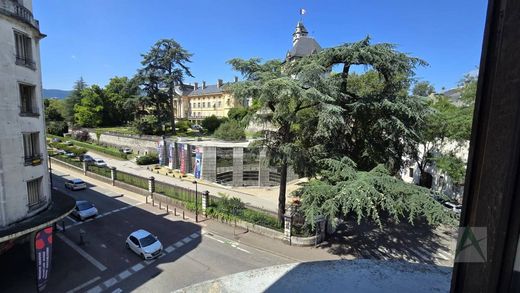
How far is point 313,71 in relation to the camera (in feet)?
45.0

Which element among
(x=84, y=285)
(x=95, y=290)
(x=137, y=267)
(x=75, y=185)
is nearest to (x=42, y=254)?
(x=84, y=285)

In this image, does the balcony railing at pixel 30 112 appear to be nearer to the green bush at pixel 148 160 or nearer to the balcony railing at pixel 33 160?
the balcony railing at pixel 33 160

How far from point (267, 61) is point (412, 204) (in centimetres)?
1034

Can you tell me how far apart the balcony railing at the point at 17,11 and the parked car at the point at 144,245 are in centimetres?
1117

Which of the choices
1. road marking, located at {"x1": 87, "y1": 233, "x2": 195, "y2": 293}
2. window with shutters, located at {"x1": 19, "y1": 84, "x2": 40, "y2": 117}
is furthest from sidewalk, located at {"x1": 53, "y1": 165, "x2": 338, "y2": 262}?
window with shutters, located at {"x1": 19, "y1": 84, "x2": 40, "y2": 117}

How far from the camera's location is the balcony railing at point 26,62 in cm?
1159

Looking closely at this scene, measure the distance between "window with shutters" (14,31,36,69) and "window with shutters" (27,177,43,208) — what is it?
5.26 m

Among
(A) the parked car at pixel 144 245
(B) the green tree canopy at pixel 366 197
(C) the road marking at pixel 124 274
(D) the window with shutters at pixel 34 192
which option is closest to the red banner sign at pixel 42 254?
(D) the window with shutters at pixel 34 192

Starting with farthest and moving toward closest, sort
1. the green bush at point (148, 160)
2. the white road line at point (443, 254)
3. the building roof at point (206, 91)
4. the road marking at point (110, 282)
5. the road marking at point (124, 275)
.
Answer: the building roof at point (206, 91) → the green bush at point (148, 160) → the white road line at point (443, 254) → the road marking at point (110, 282) → the road marking at point (124, 275)

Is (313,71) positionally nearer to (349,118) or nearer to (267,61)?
(267,61)

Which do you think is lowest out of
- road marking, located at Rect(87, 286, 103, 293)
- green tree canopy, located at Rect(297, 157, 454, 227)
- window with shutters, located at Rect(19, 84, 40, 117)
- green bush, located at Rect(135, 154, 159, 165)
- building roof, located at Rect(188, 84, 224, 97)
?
road marking, located at Rect(87, 286, 103, 293)

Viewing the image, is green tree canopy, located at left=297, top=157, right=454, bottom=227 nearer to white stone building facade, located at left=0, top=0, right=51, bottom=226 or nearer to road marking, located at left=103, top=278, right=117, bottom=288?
road marking, located at left=103, top=278, right=117, bottom=288

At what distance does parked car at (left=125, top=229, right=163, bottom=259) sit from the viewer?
555 inches

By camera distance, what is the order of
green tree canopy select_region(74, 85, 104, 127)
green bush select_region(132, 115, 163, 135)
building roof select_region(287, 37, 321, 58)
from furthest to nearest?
1. green tree canopy select_region(74, 85, 104, 127)
2. building roof select_region(287, 37, 321, 58)
3. green bush select_region(132, 115, 163, 135)
